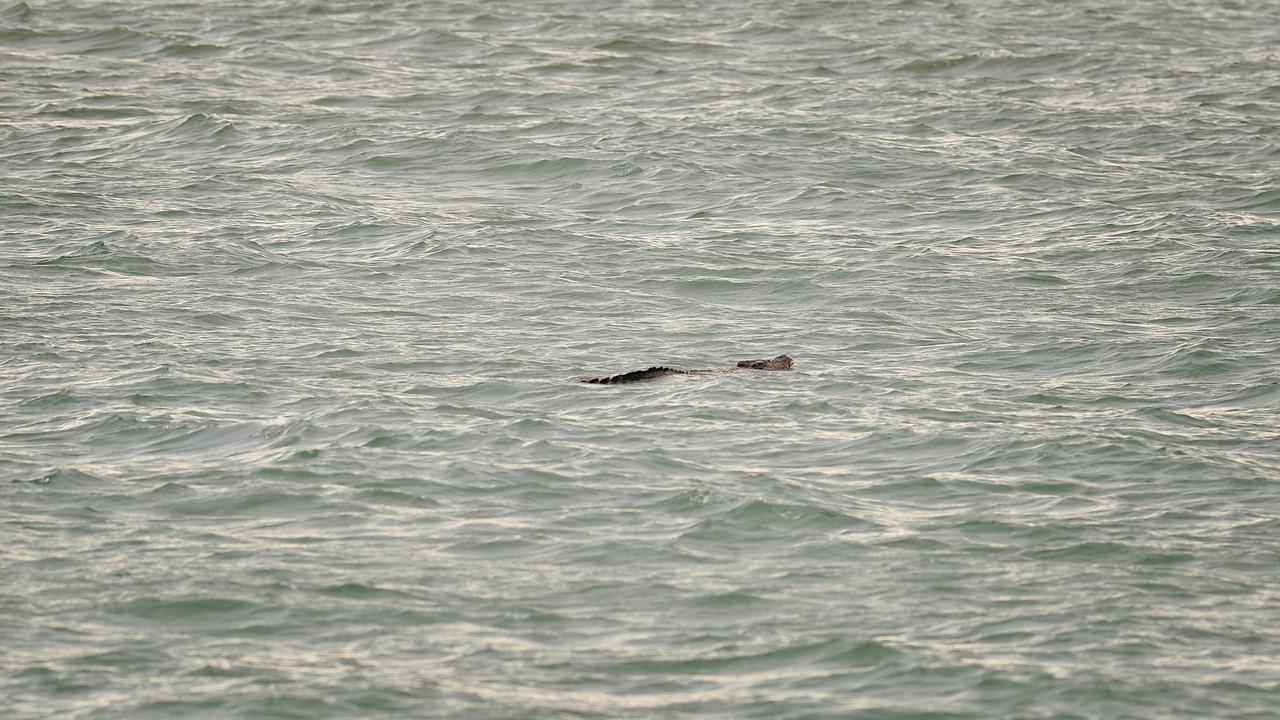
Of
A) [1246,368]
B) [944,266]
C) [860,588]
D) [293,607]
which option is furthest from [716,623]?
[944,266]

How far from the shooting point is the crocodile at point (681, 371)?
11.6 meters

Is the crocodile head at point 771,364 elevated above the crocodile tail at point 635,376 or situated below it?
below

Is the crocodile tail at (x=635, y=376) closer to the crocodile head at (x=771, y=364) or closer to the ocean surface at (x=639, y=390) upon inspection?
the ocean surface at (x=639, y=390)

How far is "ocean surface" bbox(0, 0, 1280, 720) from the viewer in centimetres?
765

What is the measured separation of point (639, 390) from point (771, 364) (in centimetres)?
109

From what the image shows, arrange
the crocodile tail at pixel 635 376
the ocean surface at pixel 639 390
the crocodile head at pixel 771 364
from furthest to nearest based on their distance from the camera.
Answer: the crocodile head at pixel 771 364 → the crocodile tail at pixel 635 376 → the ocean surface at pixel 639 390

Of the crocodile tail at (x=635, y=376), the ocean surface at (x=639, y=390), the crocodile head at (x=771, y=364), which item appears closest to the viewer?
the ocean surface at (x=639, y=390)

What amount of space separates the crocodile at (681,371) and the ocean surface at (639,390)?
10cm

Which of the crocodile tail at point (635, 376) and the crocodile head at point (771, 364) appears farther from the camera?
the crocodile head at point (771, 364)

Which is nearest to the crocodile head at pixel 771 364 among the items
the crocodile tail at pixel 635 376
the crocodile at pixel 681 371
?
the crocodile at pixel 681 371

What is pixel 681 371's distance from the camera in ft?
38.8

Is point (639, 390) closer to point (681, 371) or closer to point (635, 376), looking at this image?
point (635, 376)

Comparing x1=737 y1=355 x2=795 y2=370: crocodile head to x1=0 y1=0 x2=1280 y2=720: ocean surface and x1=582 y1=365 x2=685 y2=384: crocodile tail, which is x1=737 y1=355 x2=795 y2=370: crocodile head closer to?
x1=0 y1=0 x2=1280 y2=720: ocean surface

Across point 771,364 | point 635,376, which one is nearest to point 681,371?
point 635,376
